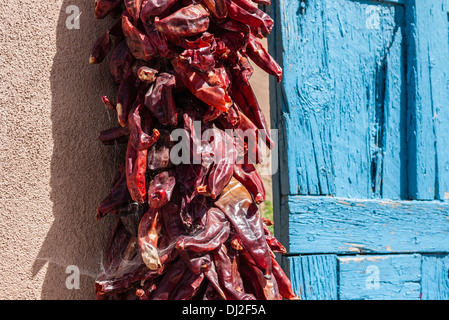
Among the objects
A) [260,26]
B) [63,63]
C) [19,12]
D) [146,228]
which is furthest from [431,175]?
[19,12]

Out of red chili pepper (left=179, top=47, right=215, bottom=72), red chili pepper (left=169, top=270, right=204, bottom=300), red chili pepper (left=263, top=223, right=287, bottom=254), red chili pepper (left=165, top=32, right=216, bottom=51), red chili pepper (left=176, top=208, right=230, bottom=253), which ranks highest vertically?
red chili pepper (left=165, top=32, right=216, bottom=51)

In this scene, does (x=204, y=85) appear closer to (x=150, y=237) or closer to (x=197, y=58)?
(x=197, y=58)

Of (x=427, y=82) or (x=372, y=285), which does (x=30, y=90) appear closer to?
(x=372, y=285)

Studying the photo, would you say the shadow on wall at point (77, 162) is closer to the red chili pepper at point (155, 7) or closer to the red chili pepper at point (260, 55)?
the red chili pepper at point (155, 7)

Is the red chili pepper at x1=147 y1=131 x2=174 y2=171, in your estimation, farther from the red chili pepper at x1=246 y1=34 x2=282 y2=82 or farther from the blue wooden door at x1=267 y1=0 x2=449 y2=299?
the blue wooden door at x1=267 y1=0 x2=449 y2=299

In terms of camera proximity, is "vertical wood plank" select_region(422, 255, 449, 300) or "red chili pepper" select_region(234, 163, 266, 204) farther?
"vertical wood plank" select_region(422, 255, 449, 300)

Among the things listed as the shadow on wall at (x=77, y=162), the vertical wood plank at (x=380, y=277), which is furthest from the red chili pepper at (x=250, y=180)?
the vertical wood plank at (x=380, y=277)

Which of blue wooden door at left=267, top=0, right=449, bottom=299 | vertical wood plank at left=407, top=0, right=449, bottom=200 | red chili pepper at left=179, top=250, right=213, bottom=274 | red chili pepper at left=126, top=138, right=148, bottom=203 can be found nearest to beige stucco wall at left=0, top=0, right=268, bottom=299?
red chili pepper at left=126, top=138, right=148, bottom=203
